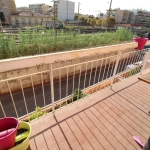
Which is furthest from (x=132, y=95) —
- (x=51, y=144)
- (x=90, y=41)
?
(x=90, y=41)

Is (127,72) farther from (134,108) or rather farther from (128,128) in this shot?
(128,128)

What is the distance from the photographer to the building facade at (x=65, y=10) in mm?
41469

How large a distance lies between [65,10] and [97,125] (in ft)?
160

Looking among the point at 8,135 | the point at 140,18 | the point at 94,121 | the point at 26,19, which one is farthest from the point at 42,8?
the point at 8,135

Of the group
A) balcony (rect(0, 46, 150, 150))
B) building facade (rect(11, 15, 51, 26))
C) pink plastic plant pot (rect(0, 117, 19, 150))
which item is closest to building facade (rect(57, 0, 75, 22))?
building facade (rect(11, 15, 51, 26))

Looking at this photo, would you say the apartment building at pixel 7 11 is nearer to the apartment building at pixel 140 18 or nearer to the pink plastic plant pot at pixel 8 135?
the pink plastic plant pot at pixel 8 135

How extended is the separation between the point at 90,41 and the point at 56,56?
8.70 m

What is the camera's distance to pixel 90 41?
30.9 feet

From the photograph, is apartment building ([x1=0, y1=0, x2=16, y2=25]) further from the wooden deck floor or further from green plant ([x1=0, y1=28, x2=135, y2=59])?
the wooden deck floor

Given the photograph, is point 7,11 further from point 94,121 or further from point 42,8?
point 94,121

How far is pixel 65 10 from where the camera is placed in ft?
140

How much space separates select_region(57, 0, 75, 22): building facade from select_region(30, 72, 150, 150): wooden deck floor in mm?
46874

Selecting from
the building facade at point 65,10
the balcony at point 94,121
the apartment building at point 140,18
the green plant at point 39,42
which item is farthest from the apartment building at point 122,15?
the balcony at point 94,121

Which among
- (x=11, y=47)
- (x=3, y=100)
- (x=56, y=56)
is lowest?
(x=3, y=100)
